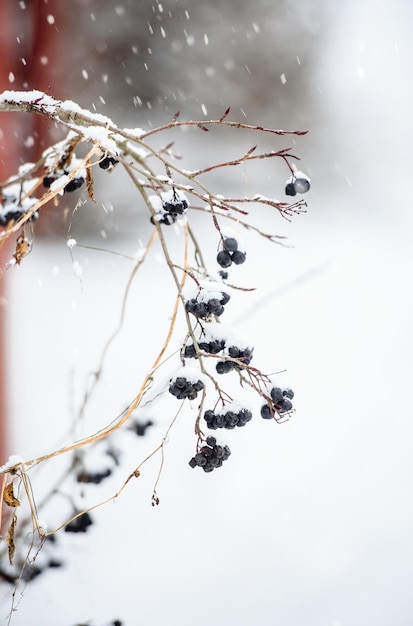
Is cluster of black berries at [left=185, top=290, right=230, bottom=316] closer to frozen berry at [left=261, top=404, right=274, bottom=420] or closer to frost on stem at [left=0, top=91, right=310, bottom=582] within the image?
frost on stem at [left=0, top=91, right=310, bottom=582]

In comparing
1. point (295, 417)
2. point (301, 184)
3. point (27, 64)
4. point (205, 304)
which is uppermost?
point (27, 64)

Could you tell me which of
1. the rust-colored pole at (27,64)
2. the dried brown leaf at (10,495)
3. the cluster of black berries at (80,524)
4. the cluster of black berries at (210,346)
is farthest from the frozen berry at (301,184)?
the rust-colored pole at (27,64)

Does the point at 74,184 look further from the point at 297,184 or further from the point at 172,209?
the point at 297,184

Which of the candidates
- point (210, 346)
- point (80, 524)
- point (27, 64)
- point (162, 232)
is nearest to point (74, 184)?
point (162, 232)

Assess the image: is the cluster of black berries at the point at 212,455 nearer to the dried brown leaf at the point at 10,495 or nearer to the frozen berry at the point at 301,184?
the dried brown leaf at the point at 10,495

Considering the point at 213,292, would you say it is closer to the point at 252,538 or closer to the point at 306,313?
the point at 252,538

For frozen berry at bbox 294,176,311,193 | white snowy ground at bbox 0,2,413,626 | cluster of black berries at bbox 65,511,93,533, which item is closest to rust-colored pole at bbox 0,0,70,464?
white snowy ground at bbox 0,2,413,626
